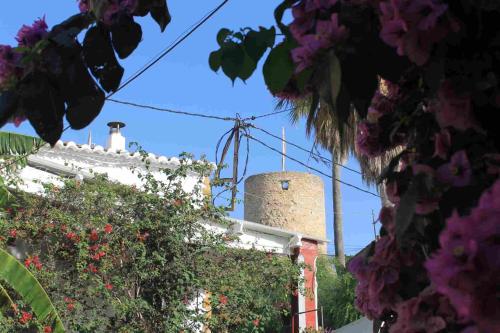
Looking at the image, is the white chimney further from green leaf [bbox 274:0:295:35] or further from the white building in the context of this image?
green leaf [bbox 274:0:295:35]

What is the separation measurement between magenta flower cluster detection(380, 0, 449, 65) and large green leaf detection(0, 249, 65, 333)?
317 inches

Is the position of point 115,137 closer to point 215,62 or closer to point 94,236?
point 94,236

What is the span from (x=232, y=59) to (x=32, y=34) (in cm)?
54

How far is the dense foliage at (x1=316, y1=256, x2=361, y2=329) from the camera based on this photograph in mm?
19203

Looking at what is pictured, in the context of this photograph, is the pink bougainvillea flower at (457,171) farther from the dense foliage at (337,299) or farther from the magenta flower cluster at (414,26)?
the dense foliage at (337,299)

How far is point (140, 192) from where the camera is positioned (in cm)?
958

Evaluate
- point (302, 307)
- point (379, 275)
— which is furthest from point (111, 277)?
point (379, 275)

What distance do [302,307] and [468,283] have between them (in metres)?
13.9

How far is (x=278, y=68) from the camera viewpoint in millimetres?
1663

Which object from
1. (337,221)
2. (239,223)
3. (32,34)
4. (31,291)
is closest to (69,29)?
(32,34)

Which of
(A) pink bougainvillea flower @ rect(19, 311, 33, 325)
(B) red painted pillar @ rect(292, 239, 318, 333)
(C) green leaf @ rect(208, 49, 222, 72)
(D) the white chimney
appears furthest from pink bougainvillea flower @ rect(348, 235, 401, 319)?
(D) the white chimney

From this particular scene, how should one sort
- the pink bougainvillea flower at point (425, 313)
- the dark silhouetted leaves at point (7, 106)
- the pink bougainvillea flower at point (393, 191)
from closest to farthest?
the pink bougainvillea flower at point (425, 313), the pink bougainvillea flower at point (393, 191), the dark silhouetted leaves at point (7, 106)

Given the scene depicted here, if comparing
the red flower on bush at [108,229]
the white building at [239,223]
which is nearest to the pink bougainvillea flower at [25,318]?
the red flower on bush at [108,229]

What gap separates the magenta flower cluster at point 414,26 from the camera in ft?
4.06
